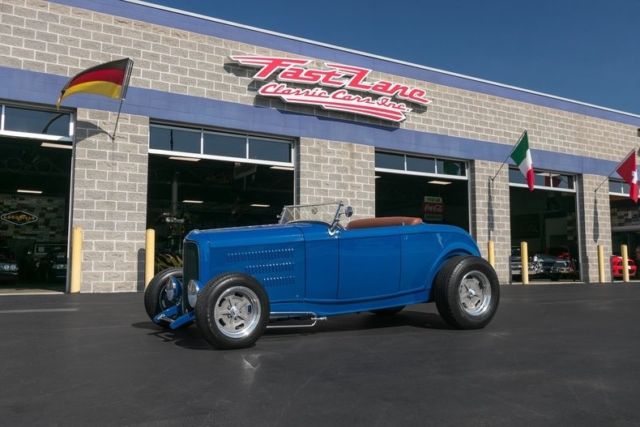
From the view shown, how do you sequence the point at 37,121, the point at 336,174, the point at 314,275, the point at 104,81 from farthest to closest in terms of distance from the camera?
the point at 336,174, the point at 37,121, the point at 104,81, the point at 314,275

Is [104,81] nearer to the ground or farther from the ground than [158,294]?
farther from the ground

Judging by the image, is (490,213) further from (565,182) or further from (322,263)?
(322,263)

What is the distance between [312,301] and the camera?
564 cm

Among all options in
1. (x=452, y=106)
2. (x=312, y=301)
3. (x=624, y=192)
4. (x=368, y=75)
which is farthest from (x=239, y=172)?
(x=624, y=192)

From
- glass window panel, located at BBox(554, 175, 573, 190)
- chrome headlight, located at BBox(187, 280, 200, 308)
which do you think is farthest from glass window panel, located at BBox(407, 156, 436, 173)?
chrome headlight, located at BBox(187, 280, 200, 308)

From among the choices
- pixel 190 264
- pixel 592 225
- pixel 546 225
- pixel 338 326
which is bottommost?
pixel 338 326

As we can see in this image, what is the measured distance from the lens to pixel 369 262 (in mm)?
5871

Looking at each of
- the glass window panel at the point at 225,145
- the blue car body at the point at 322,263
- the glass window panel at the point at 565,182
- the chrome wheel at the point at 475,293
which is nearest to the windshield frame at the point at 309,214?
the blue car body at the point at 322,263

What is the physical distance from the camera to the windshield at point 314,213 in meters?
6.07

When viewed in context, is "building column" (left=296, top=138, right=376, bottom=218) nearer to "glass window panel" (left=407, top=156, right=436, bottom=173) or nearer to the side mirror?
"glass window panel" (left=407, top=156, right=436, bottom=173)

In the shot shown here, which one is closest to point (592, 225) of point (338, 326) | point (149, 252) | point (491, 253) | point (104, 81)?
point (491, 253)

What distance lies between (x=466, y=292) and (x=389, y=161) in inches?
401

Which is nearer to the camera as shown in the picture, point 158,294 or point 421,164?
point 158,294

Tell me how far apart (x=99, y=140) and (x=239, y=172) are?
7987mm
